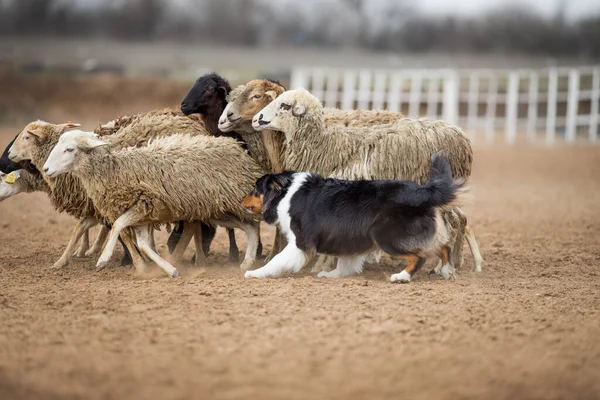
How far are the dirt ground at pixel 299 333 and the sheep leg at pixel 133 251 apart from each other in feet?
0.70

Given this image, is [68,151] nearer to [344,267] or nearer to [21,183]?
[21,183]

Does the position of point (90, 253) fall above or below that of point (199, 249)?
below

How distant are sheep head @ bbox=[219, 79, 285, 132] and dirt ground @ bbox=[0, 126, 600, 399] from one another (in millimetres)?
1623

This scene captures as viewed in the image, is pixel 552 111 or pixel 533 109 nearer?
pixel 552 111

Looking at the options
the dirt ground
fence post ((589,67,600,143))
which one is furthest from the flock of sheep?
fence post ((589,67,600,143))

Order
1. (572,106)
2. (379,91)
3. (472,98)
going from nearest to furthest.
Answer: (572,106), (472,98), (379,91)

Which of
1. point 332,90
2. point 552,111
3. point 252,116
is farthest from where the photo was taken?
point 332,90

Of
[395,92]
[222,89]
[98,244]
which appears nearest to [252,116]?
[222,89]

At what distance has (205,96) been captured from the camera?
9633mm

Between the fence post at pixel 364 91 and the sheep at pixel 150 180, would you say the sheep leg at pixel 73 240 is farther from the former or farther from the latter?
the fence post at pixel 364 91

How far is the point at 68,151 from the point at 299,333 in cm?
367

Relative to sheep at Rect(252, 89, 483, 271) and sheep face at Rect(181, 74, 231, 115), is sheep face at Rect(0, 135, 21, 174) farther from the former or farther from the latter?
sheep at Rect(252, 89, 483, 271)

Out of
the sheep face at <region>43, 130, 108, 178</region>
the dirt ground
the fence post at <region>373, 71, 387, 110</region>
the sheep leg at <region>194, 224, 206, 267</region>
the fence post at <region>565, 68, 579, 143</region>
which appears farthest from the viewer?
the fence post at <region>373, 71, 387, 110</region>

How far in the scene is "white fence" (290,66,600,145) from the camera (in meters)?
28.1
